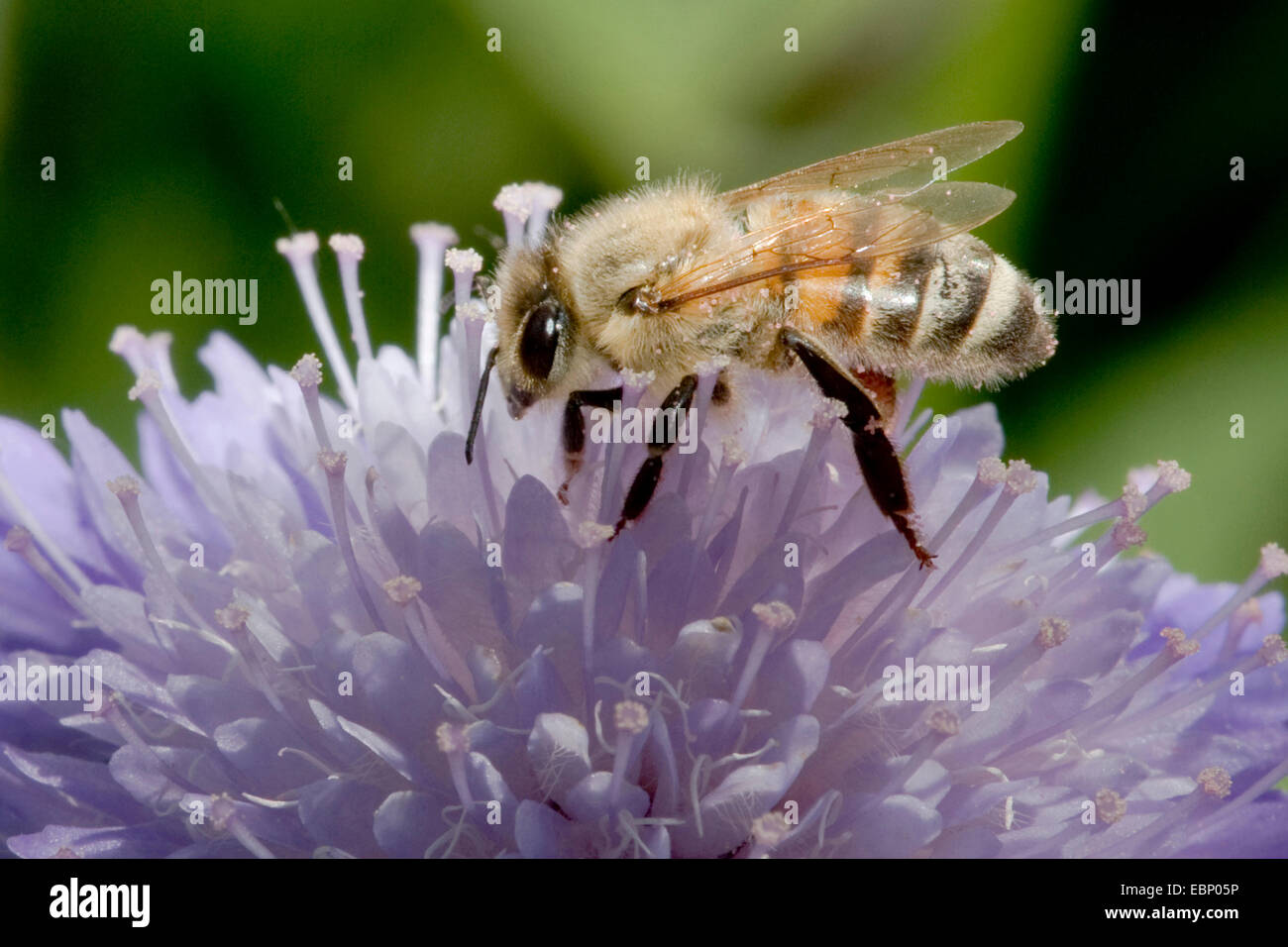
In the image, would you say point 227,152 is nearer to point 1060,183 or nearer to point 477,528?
point 477,528

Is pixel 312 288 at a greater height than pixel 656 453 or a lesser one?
greater

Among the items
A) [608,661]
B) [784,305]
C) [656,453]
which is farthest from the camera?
[784,305]

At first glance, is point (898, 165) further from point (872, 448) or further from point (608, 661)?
point (608, 661)

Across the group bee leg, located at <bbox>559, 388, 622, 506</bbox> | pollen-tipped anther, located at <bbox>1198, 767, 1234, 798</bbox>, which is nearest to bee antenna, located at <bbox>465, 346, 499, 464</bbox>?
bee leg, located at <bbox>559, 388, 622, 506</bbox>

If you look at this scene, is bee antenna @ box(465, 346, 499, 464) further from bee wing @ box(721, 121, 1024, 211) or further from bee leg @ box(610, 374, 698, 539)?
bee wing @ box(721, 121, 1024, 211)
